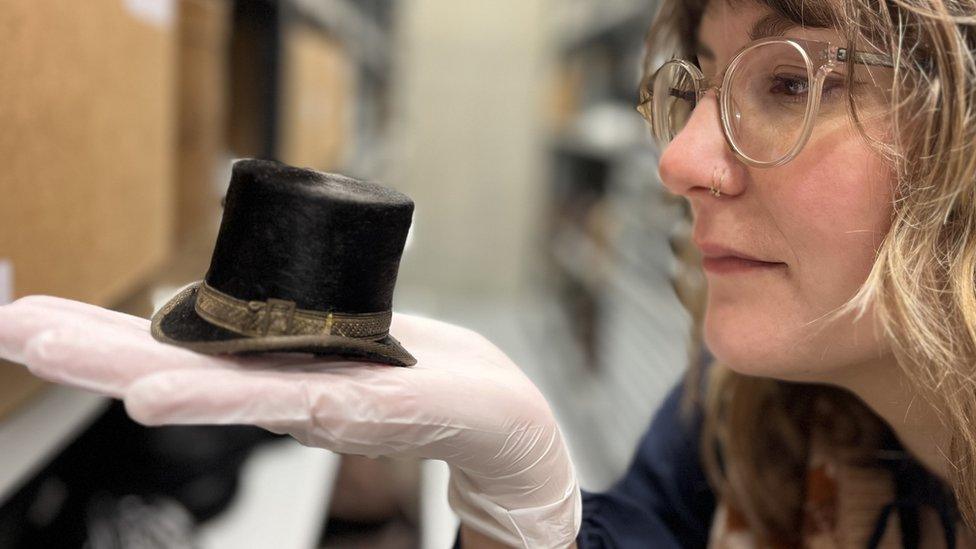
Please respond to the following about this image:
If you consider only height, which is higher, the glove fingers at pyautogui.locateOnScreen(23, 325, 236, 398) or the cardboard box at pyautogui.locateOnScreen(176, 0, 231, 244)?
the cardboard box at pyautogui.locateOnScreen(176, 0, 231, 244)

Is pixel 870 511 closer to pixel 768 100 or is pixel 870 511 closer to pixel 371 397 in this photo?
pixel 768 100

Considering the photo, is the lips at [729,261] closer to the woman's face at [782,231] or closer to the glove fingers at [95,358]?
the woman's face at [782,231]

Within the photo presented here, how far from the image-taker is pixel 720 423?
3.84ft

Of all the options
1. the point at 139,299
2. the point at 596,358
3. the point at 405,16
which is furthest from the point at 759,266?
the point at 405,16

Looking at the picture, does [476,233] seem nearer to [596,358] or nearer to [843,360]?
[596,358]

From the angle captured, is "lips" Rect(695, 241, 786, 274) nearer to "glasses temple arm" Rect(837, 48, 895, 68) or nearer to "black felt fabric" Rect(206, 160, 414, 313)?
"glasses temple arm" Rect(837, 48, 895, 68)

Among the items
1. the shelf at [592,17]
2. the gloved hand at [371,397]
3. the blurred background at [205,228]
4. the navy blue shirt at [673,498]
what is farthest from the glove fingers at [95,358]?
the shelf at [592,17]

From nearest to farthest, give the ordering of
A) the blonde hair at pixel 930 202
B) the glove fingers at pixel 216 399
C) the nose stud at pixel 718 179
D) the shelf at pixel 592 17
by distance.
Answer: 1. the glove fingers at pixel 216 399
2. the blonde hair at pixel 930 202
3. the nose stud at pixel 718 179
4. the shelf at pixel 592 17

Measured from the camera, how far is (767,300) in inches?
31.7

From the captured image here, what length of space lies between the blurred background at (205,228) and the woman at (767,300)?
23 cm

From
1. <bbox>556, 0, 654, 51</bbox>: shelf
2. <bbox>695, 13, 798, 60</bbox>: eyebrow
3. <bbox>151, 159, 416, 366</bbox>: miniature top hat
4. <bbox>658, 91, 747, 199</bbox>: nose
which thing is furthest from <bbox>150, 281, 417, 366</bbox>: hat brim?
<bbox>556, 0, 654, 51</bbox>: shelf

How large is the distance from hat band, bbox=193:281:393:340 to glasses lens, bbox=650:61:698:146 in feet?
1.50

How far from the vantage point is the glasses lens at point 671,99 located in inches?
34.0

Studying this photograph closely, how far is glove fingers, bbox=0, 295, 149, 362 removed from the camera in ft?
1.79
